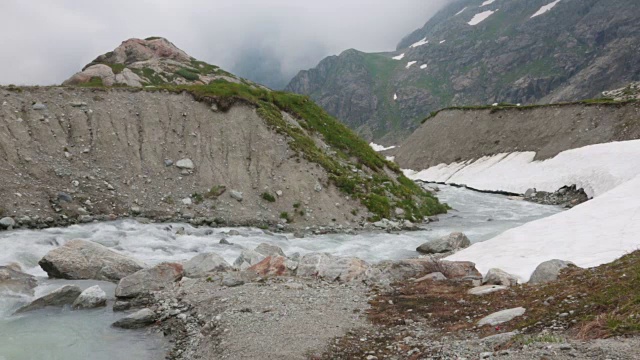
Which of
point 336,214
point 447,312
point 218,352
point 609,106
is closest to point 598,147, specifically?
point 609,106

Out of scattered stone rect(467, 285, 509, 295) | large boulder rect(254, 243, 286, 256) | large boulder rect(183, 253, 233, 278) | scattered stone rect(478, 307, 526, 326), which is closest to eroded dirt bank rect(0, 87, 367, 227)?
large boulder rect(254, 243, 286, 256)

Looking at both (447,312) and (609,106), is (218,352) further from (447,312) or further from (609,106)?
(609,106)

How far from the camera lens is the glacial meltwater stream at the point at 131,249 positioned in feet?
37.8

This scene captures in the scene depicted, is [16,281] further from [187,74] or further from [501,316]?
[187,74]

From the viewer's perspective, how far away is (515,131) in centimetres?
8288

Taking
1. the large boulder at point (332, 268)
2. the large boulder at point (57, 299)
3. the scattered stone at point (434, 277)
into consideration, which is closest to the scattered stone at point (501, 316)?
the scattered stone at point (434, 277)

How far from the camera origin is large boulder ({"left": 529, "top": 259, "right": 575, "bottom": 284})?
43.5 feet

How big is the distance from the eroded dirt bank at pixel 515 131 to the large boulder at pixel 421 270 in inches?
2269

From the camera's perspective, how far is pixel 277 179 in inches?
1289

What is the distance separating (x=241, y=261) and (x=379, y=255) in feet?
27.6

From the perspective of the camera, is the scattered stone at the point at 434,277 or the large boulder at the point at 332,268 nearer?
the scattered stone at the point at 434,277

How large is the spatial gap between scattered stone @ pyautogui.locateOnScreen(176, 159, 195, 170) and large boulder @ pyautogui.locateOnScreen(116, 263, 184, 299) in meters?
16.6

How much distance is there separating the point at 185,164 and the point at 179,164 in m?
0.43

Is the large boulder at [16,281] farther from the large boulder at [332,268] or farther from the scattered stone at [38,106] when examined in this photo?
the scattered stone at [38,106]
